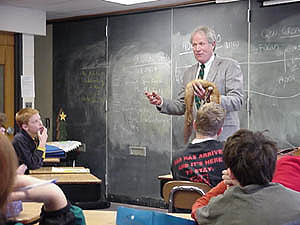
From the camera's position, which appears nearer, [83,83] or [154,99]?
[154,99]

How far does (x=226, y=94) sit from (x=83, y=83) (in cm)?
290

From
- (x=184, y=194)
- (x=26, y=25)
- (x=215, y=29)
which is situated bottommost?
(x=184, y=194)

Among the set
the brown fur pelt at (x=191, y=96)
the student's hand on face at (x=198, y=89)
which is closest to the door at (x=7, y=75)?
the brown fur pelt at (x=191, y=96)

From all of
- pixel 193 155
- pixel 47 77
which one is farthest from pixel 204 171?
pixel 47 77

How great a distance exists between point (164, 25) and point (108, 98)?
1.29 meters

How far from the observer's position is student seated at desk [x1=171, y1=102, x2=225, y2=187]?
10.9 ft

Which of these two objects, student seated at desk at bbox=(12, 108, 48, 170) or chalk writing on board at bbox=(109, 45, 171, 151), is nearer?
student seated at desk at bbox=(12, 108, 48, 170)

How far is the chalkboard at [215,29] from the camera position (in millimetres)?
5898

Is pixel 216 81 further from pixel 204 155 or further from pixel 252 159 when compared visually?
pixel 252 159

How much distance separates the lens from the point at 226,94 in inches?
201

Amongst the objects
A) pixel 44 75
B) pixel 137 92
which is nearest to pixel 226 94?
pixel 137 92

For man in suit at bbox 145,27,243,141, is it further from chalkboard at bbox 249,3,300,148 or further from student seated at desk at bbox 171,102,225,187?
student seated at desk at bbox 171,102,225,187

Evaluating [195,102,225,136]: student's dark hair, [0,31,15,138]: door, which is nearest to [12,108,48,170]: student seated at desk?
[195,102,225,136]: student's dark hair

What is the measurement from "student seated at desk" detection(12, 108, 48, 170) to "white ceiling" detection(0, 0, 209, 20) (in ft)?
6.92
